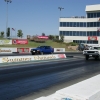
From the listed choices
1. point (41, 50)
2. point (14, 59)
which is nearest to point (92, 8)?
point (41, 50)

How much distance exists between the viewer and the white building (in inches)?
3209

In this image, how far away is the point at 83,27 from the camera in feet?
278

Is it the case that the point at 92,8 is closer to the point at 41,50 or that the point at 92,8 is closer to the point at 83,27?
the point at 83,27

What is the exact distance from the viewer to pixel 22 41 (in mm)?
70750

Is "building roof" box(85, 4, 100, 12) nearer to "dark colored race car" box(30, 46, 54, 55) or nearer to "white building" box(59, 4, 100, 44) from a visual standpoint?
"white building" box(59, 4, 100, 44)

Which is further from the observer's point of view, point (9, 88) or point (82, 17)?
point (82, 17)

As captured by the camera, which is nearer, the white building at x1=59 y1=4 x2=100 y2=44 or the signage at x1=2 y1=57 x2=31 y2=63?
the signage at x1=2 y1=57 x2=31 y2=63

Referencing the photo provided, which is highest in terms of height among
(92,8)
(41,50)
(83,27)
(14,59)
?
(92,8)

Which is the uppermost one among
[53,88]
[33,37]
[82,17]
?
[82,17]

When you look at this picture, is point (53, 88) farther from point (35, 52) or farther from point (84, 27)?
point (84, 27)

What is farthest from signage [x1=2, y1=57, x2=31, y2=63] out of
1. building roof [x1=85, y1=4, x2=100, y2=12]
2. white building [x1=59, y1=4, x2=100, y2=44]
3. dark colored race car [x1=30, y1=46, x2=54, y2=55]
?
building roof [x1=85, y1=4, x2=100, y2=12]

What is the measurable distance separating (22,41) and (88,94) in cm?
6545

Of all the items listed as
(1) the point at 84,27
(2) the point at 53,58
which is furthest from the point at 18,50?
(1) the point at 84,27

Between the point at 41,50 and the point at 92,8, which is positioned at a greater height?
the point at 92,8
